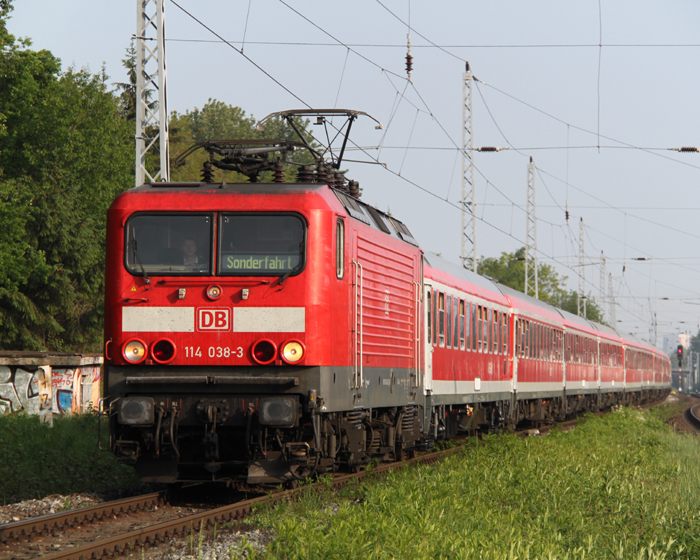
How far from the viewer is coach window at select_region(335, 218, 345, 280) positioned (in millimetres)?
9953

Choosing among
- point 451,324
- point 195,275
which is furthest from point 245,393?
point 451,324

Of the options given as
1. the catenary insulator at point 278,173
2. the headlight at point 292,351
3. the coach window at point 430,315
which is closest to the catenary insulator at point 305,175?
the catenary insulator at point 278,173

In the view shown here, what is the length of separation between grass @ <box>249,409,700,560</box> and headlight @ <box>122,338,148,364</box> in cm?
204

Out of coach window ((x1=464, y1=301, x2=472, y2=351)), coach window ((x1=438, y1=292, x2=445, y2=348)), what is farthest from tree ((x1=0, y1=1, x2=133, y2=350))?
coach window ((x1=438, y1=292, x2=445, y2=348))

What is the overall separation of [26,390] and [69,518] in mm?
13805

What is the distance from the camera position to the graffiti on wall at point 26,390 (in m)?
21.0

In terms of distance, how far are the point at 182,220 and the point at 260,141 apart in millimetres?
2352

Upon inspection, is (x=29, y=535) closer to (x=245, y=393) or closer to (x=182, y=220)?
(x=245, y=393)

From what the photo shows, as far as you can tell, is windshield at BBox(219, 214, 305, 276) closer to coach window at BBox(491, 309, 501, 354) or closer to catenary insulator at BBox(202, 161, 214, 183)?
catenary insulator at BBox(202, 161, 214, 183)

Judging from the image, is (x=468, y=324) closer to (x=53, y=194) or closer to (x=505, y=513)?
(x=505, y=513)

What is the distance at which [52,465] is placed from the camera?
1259cm

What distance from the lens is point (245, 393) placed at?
368 inches

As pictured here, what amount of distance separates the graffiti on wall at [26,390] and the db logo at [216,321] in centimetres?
1296

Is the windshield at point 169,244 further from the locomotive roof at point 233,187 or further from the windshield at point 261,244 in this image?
the locomotive roof at point 233,187
